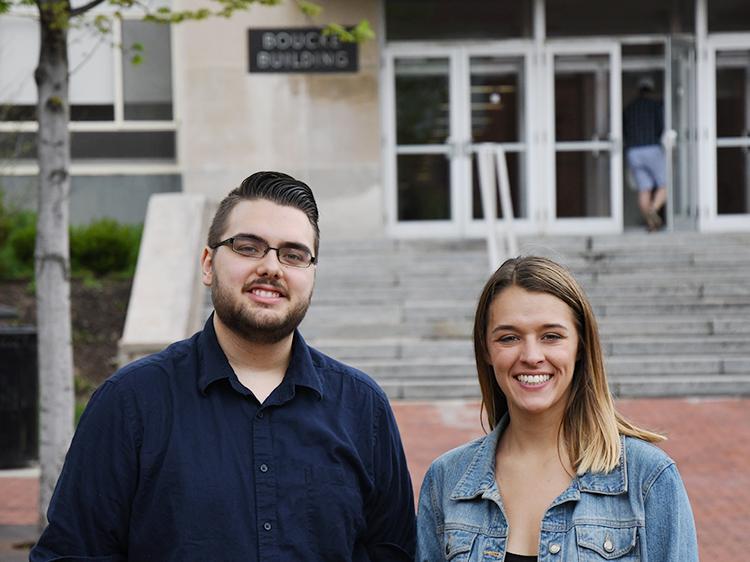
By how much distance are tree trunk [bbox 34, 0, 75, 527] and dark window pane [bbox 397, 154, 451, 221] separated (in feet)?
33.8

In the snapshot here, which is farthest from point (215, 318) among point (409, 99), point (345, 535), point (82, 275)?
point (409, 99)

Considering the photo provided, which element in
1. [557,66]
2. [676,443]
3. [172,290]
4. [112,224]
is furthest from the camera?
[557,66]

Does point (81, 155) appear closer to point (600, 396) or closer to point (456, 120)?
point (456, 120)

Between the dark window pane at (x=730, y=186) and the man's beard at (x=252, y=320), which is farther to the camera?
the dark window pane at (x=730, y=186)

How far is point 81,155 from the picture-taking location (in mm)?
17359

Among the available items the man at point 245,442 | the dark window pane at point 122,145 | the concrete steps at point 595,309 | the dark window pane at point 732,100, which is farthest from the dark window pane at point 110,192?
the man at point 245,442

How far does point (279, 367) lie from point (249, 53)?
13.8 metres

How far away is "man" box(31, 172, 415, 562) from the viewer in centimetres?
283

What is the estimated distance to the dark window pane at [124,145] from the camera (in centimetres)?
1736

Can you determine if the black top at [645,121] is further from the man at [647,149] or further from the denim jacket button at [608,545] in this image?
the denim jacket button at [608,545]

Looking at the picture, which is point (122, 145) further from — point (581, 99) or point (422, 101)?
point (581, 99)

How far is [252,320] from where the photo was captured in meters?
2.92

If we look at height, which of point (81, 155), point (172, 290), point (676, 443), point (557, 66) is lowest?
point (676, 443)

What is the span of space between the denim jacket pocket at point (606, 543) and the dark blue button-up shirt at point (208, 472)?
53 cm
